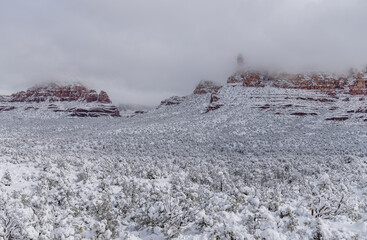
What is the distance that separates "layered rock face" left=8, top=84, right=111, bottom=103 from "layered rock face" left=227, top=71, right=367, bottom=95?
10244 centimetres

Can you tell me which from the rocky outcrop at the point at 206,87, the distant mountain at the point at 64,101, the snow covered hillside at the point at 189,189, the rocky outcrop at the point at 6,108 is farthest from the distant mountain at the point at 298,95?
the rocky outcrop at the point at 6,108

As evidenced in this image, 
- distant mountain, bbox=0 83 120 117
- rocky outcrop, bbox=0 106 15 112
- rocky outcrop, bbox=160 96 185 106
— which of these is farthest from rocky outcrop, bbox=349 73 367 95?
rocky outcrop, bbox=0 106 15 112

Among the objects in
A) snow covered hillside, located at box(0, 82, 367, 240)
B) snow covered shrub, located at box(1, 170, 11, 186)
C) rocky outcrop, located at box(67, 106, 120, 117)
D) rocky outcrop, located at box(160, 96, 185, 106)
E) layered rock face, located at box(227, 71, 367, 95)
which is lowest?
snow covered hillside, located at box(0, 82, 367, 240)

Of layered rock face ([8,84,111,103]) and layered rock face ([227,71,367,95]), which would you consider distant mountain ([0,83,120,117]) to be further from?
layered rock face ([227,71,367,95])

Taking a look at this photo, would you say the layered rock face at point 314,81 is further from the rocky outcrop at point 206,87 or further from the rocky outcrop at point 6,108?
the rocky outcrop at point 6,108

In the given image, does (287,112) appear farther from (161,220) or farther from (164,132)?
(161,220)

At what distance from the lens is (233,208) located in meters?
12.5

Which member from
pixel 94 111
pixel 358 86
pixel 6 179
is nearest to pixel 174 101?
pixel 94 111

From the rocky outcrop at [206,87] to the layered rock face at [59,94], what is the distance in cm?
6612

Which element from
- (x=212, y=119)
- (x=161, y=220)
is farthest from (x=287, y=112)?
(x=161, y=220)

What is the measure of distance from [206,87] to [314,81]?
62381mm

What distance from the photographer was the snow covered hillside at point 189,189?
31.7 feet

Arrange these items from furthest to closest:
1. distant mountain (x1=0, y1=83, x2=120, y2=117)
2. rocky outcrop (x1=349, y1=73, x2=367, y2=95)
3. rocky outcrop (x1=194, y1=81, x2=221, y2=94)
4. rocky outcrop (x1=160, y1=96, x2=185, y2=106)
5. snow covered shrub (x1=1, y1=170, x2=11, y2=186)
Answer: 1. rocky outcrop (x1=194, y1=81, x2=221, y2=94)
2. distant mountain (x1=0, y1=83, x2=120, y2=117)
3. rocky outcrop (x1=160, y1=96, x2=185, y2=106)
4. rocky outcrop (x1=349, y1=73, x2=367, y2=95)
5. snow covered shrub (x1=1, y1=170, x2=11, y2=186)

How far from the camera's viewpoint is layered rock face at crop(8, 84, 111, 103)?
157000 mm
